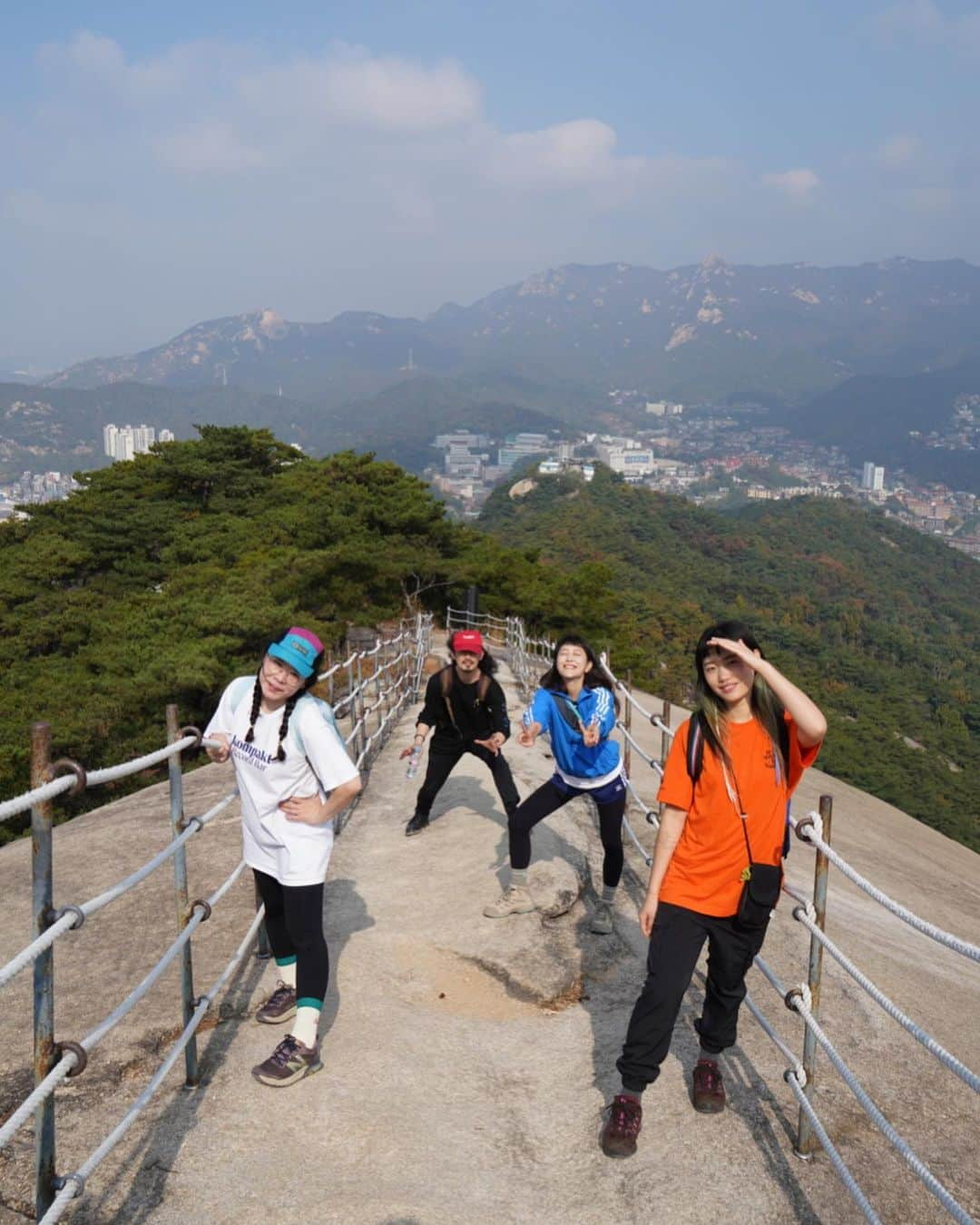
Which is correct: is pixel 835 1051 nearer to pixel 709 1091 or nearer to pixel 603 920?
pixel 709 1091

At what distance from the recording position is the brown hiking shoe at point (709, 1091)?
268cm

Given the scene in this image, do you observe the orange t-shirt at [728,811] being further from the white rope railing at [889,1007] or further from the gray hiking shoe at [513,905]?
the gray hiking shoe at [513,905]

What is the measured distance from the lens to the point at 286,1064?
270cm

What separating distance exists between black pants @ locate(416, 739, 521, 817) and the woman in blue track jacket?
73cm

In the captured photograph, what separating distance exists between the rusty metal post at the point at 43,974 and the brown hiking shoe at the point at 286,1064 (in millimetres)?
922

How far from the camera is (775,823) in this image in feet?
8.21

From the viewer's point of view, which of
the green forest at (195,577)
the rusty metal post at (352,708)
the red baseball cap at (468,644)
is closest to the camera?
the red baseball cap at (468,644)

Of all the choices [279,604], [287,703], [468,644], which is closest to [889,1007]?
[287,703]

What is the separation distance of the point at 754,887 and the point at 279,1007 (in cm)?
164

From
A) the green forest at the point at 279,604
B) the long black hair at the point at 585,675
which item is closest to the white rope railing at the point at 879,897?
the long black hair at the point at 585,675

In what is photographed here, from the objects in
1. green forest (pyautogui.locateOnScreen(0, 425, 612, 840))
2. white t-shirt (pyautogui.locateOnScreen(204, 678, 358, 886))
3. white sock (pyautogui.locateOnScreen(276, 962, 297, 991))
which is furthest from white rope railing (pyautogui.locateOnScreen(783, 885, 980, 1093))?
green forest (pyautogui.locateOnScreen(0, 425, 612, 840))

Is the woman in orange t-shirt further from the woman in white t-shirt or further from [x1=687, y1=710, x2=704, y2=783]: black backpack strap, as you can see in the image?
the woman in white t-shirt

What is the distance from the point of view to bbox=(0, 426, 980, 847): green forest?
693 inches

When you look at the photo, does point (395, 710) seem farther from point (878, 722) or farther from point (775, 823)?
point (878, 722)
